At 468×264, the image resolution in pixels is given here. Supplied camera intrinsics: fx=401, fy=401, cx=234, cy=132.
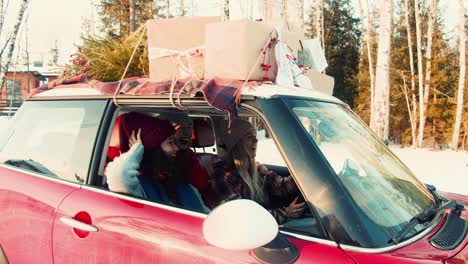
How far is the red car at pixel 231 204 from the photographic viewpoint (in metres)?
1.46

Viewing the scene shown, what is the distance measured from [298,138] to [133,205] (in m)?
0.89

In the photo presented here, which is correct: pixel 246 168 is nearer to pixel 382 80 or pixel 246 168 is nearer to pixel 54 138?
pixel 54 138

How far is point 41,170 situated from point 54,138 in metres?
0.22

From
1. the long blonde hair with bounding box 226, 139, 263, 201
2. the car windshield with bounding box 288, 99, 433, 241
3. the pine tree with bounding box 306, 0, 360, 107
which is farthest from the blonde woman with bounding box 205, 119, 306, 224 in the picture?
the pine tree with bounding box 306, 0, 360, 107

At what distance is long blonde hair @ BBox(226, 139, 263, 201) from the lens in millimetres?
2795

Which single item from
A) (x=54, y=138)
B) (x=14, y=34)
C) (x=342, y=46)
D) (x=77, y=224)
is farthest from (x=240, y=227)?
(x=342, y=46)

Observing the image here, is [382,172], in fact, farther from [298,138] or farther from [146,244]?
[146,244]

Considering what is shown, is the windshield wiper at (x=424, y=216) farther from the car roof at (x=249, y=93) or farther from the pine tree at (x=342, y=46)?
the pine tree at (x=342, y=46)

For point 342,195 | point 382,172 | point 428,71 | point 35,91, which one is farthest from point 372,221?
point 428,71

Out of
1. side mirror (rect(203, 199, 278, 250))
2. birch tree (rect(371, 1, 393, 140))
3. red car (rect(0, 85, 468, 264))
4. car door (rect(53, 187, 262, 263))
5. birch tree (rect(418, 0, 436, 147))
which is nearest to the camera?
side mirror (rect(203, 199, 278, 250))

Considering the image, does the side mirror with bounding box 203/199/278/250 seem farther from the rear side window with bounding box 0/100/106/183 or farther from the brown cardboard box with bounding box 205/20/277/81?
the rear side window with bounding box 0/100/106/183

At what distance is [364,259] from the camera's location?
141cm

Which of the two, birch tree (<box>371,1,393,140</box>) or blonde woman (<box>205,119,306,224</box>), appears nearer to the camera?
blonde woman (<box>205,119,306,224</box>)

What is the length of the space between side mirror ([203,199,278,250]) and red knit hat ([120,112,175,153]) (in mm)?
1328
